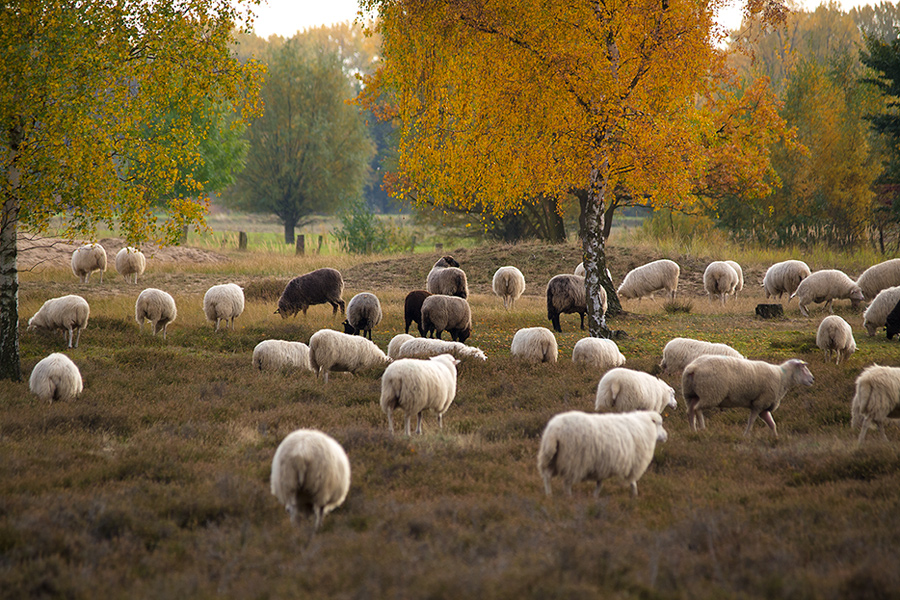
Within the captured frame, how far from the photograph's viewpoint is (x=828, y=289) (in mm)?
20016

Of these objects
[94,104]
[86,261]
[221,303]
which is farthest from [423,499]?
[86,261]

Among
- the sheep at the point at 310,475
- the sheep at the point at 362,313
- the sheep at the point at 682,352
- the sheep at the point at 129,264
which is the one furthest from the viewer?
the sheep at the point at 129,264

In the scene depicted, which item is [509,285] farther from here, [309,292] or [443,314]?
[443,314]

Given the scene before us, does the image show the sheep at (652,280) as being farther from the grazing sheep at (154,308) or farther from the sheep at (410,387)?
the sheep at (410,387)

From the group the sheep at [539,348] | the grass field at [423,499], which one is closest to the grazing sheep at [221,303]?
the grass field at [423,499]

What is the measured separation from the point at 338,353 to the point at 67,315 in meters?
6.38

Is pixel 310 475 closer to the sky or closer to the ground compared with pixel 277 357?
closer to the sky

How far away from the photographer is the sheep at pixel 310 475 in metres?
5.48

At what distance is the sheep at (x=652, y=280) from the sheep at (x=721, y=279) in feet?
3.46

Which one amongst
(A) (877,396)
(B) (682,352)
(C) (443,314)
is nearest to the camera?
(A) (877,396)

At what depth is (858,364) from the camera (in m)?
12.4

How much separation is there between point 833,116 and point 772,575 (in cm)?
3579

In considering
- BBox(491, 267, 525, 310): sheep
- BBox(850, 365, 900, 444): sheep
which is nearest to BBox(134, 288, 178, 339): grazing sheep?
BBox(491, 267, 525, 310): sheep

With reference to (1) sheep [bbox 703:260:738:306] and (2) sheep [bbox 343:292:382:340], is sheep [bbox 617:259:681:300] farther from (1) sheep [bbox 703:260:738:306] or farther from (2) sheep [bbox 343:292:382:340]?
(2) sheep [bbox 343:292:382:340]
